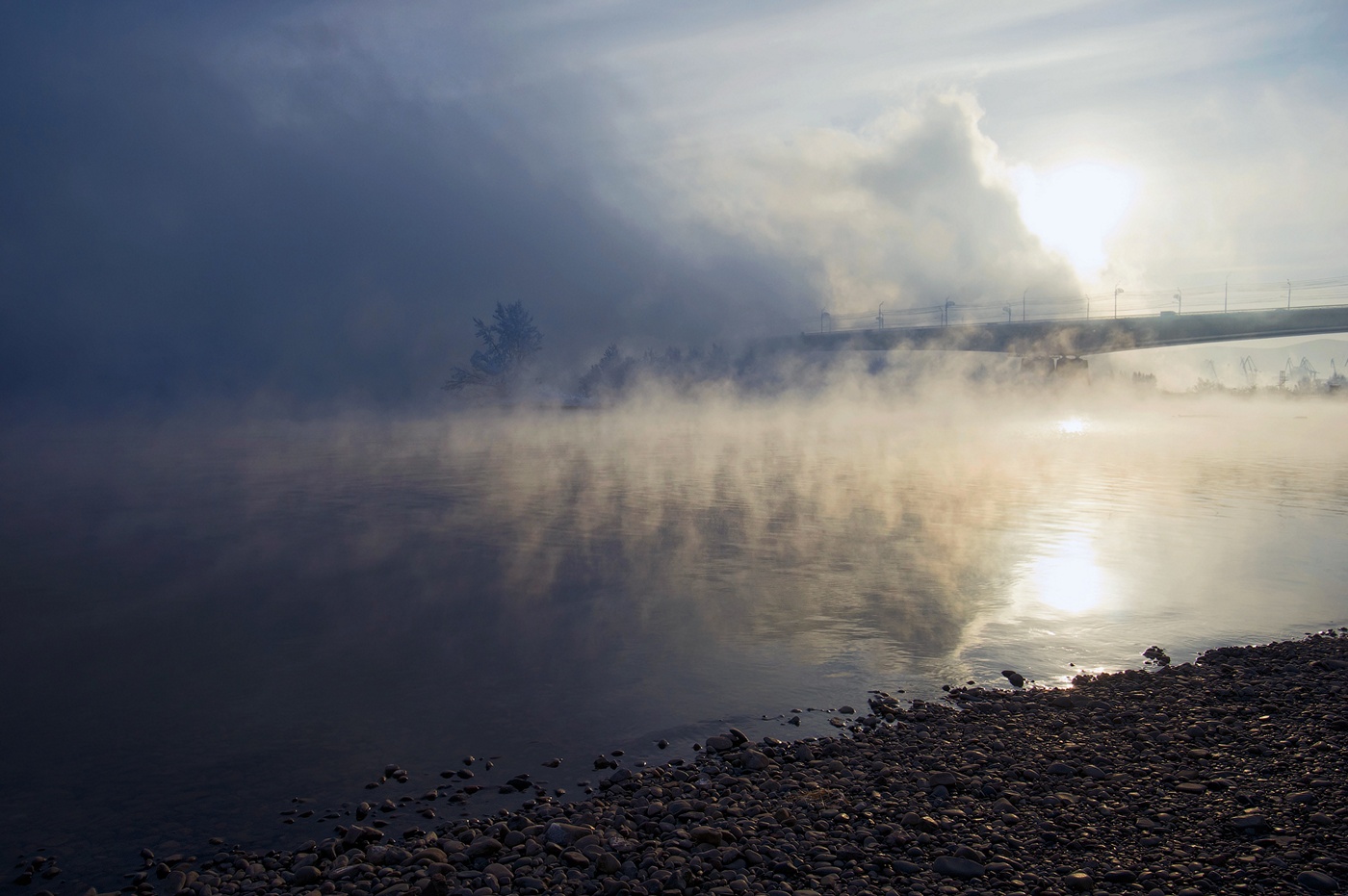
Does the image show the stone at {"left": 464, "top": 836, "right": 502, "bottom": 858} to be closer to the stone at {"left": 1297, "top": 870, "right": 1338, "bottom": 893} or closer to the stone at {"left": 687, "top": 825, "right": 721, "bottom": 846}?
the stone at {"left": 687, "top": 825, "right": 721, "bottom": 846}

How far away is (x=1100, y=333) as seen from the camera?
416 feet

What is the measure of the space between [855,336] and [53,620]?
131m

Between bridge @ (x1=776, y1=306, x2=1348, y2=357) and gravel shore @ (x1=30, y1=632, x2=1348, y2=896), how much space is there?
415ft

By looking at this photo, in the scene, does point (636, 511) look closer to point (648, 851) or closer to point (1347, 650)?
point (1347, 650)

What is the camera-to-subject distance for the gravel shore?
22.2 ft

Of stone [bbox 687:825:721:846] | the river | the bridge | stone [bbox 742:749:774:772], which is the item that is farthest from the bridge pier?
stone [bbox 687:825:721:846]

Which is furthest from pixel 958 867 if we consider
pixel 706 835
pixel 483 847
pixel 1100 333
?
pixel 1100 333

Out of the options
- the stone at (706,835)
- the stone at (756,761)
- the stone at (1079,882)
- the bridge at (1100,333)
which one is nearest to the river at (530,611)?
the stone at (756,761)

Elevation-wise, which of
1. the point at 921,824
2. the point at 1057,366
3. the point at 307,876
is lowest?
the point at 307,876

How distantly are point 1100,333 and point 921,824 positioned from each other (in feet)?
436

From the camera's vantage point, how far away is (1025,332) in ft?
424

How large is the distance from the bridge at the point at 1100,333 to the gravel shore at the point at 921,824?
415 ft

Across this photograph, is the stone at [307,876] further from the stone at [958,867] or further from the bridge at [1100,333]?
the bridge at [1100,333]

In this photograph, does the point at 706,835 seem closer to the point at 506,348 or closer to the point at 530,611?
the point at 530,611
